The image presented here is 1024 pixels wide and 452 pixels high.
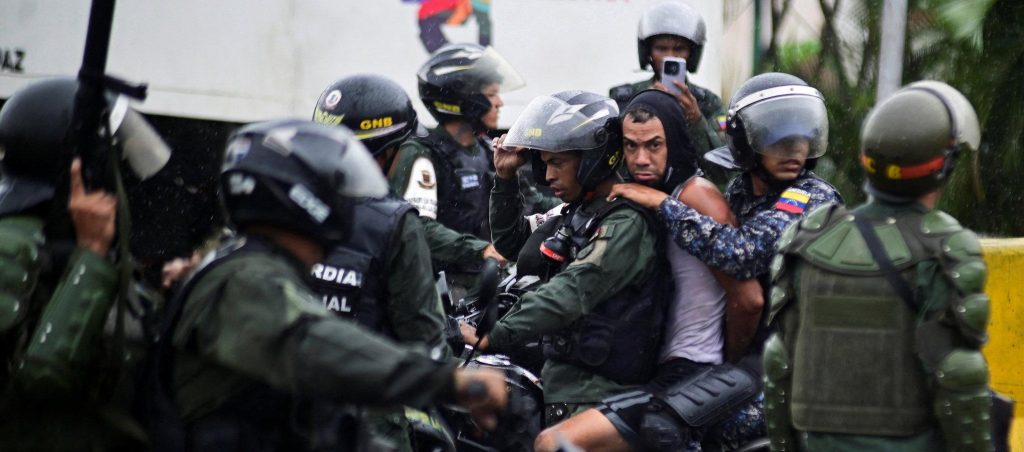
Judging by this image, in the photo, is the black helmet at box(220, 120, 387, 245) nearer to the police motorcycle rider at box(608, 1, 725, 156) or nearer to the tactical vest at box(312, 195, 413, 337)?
the tactical vest at box(312, 195, 413, 337)

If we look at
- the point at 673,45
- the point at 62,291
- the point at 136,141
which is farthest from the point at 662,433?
the point at 673,45

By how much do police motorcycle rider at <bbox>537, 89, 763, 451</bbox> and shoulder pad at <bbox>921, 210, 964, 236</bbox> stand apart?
3.78 ft

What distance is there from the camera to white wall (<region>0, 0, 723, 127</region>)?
30.8 ft

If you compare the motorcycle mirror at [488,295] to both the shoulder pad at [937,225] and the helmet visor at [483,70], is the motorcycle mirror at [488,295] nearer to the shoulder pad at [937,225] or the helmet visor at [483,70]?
the shoulder pad at [937,225]

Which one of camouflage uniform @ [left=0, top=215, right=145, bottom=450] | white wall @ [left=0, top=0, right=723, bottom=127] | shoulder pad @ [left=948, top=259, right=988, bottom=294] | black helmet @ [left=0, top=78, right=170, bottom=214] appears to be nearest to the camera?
camouflage uniform @ [left=0, top=215, right=145, bottom=450]

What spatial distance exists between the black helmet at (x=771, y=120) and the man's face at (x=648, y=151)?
0.95 ft

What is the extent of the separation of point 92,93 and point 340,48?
20.0 feet

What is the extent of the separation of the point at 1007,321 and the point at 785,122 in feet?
6.03

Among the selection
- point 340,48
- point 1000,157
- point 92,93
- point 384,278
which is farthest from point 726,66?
point 92,93

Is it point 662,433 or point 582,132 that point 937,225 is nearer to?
point 662,433

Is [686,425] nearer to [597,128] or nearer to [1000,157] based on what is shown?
[597,128]

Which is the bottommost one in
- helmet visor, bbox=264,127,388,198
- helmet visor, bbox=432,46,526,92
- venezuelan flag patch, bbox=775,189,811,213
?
helmet visor, bbox=432,46,526,92

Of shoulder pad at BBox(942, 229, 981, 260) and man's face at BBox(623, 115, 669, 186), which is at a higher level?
shoulder pad at BBox(942, 229, 981, 260)

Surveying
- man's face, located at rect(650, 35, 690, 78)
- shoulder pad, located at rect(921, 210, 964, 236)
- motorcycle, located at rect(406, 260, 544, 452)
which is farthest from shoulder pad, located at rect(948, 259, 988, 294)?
man's face, located at rect(650, 35, 690, 78)
